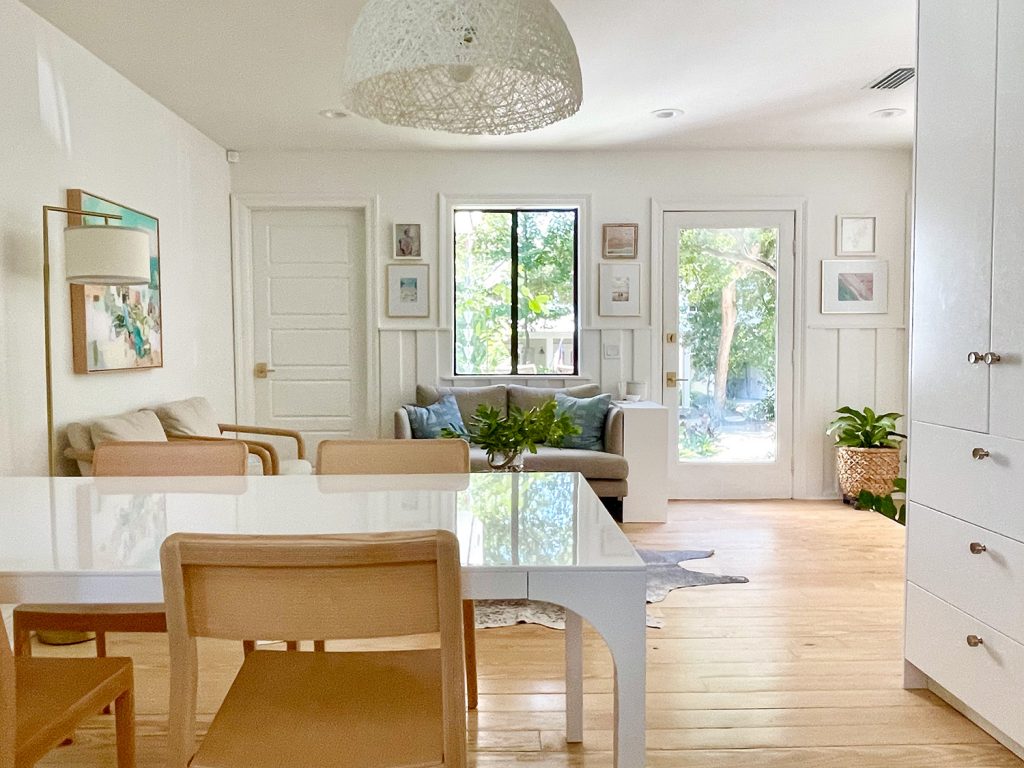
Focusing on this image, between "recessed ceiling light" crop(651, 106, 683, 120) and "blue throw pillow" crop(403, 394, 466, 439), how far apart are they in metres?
2.26

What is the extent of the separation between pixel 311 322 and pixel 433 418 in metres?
1.33

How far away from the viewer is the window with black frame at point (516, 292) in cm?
584

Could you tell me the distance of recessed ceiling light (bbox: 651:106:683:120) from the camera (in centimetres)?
471

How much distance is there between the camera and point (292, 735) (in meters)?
1.35

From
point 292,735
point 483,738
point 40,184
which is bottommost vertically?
point 483,738

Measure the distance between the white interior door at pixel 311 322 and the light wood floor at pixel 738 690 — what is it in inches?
115

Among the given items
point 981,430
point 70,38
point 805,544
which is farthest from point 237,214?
point 981,430

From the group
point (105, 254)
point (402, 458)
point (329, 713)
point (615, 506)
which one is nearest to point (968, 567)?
point (402, 458)

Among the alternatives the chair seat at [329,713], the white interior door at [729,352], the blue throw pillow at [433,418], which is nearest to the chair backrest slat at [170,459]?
the chair seat at [329,713]

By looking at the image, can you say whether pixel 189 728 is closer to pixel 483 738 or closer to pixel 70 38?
pixel 483 738

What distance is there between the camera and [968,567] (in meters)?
2.28

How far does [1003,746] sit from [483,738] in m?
1.46

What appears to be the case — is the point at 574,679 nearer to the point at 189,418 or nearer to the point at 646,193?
the point at 189,418

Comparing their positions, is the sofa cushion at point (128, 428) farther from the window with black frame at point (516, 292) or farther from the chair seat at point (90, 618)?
the window with black frame at point (516, 292)
